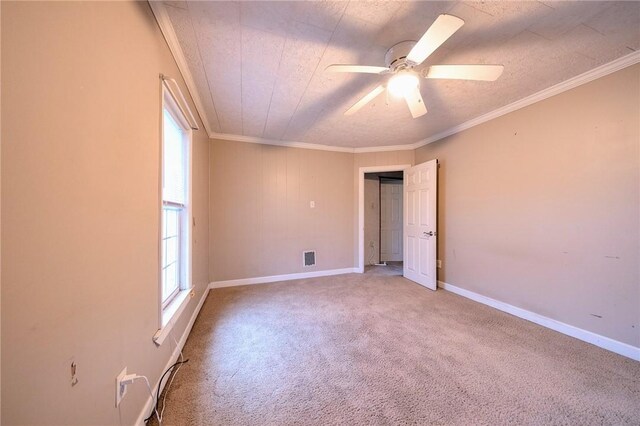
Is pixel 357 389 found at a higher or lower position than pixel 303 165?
lower

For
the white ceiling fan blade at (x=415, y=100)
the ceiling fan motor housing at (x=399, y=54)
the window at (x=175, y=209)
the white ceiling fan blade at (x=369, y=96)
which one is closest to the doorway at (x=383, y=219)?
the white ceiling fan blade at (x=415, y=100)

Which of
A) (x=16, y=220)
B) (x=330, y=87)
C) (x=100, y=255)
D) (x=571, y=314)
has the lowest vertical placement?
(x=571, y=314)

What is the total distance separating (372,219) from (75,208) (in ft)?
16.1

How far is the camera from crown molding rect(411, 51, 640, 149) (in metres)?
1.83

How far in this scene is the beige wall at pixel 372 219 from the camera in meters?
5.16

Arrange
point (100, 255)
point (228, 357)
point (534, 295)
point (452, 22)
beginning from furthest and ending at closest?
point (534, 295)
point (228, 357)
point (452, 22)
point (100, 255)

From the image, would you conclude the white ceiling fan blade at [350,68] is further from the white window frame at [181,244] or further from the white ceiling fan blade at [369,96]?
the white window frame at [181,244]

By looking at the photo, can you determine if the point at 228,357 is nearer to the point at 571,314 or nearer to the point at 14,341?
the point at 14,341

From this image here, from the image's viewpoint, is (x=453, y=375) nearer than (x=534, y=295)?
Yes

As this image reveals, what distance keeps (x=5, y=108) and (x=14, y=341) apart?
563mm

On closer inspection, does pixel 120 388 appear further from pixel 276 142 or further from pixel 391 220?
pixel 391 220

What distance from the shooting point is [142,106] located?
1.24 meters

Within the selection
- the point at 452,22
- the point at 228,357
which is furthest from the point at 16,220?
the point at 452,22

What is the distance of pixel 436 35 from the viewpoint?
1257 millimetres
